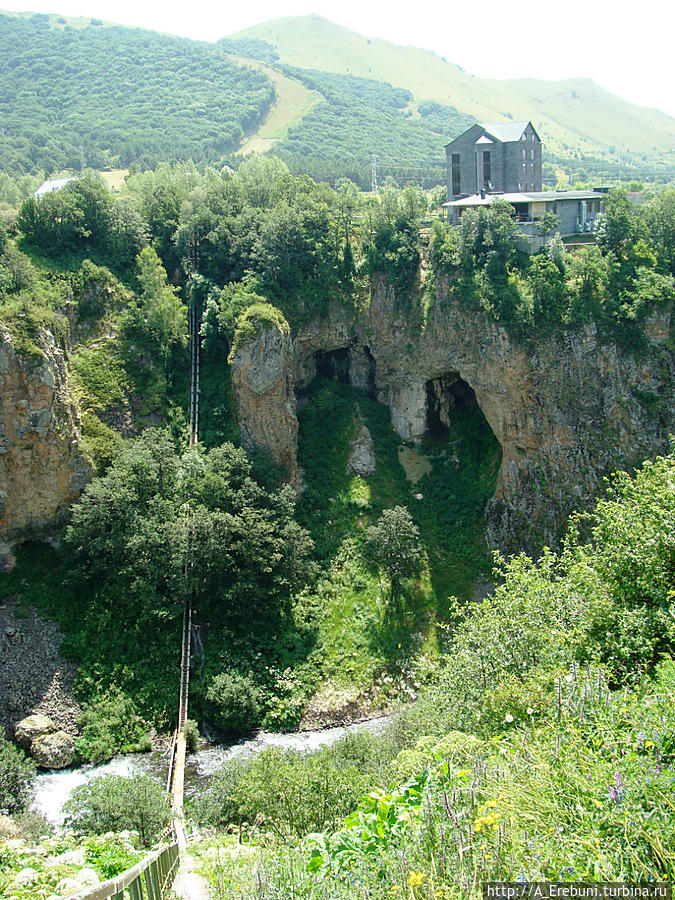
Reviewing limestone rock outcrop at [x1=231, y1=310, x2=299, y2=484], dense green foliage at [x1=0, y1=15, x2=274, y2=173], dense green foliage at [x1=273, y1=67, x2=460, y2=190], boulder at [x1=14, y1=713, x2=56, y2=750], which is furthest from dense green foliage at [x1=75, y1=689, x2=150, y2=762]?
dense green foliage at [x1=0, y1=15, x2=274, y2=173]

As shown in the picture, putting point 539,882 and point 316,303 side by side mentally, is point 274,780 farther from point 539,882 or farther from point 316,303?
point 316,303

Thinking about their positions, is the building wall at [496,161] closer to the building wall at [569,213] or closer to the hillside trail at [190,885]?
the building wall at [569,213]

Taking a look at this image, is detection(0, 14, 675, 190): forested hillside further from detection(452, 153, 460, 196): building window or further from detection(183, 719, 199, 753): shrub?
detection(183, 719, 199, 753): shrub

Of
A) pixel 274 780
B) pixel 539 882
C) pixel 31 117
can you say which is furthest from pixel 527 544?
pixel 31 117

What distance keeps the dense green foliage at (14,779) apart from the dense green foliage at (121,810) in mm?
3069

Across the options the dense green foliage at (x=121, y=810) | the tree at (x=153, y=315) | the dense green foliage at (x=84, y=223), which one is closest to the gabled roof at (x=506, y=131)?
the dense green foliage at (x=84, y=223)

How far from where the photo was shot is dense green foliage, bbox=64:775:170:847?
17.8m

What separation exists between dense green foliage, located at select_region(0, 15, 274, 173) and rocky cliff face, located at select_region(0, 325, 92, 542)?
212ft

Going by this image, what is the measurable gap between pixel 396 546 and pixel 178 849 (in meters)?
18.9

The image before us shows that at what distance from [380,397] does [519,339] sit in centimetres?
939

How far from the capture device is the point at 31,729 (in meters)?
23.8

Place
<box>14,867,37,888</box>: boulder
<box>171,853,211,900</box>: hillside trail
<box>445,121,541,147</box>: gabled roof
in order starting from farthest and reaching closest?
<box>445,121,541,147</box>: gabled roof → <box>171,853,211,900</box>: hillside trail → <box>14,867,37,888</box>: boulder

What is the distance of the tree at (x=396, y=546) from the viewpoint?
3039cm

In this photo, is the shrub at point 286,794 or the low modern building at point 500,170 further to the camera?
the low modern building at point 500,170
